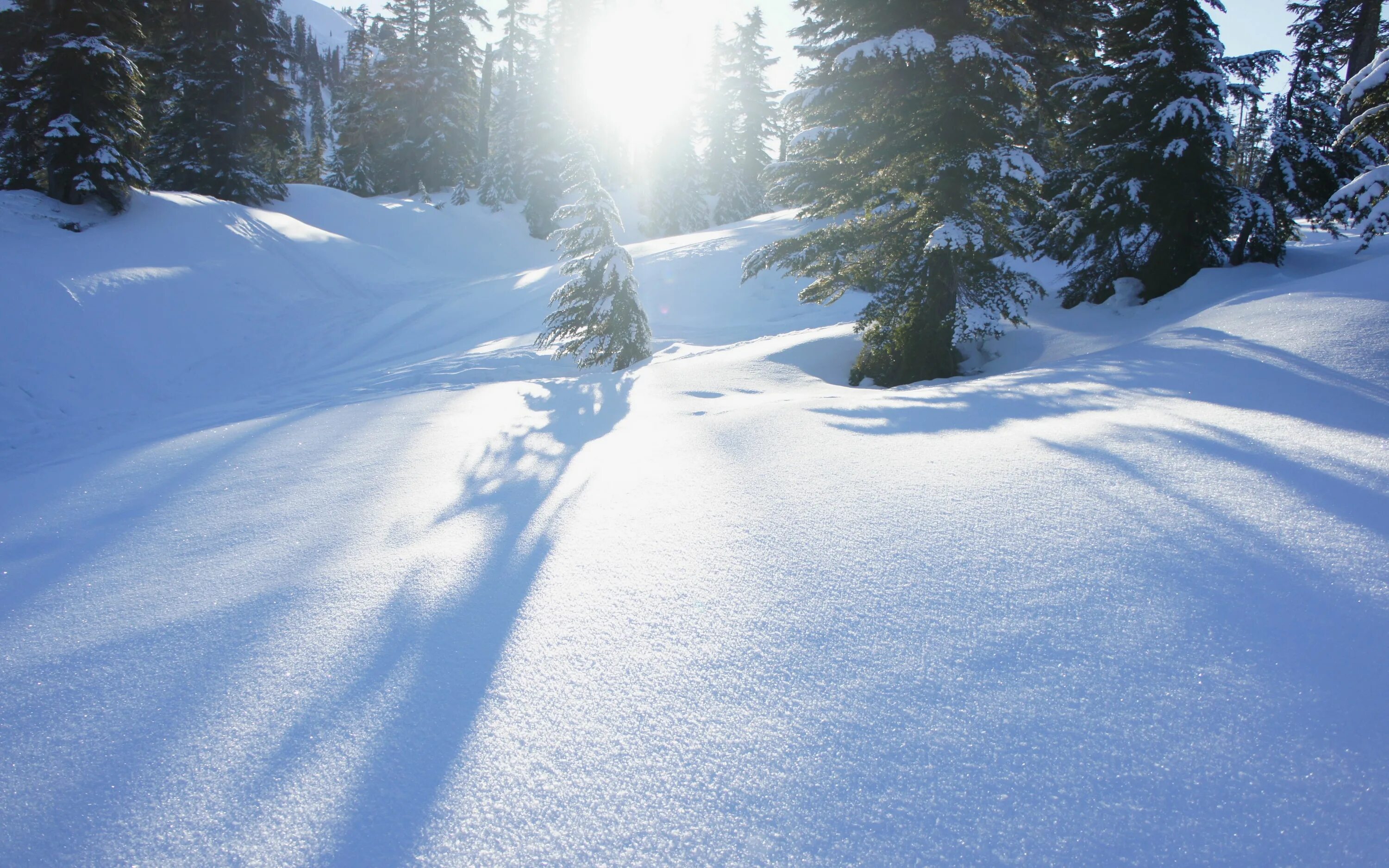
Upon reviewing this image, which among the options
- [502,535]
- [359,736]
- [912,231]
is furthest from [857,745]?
[912,231]

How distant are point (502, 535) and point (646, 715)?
165cm

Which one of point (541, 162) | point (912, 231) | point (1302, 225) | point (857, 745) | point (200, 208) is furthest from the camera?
point (541, 162)

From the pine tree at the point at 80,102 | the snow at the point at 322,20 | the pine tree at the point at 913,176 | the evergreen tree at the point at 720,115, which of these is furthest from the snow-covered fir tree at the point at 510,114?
the snow at the point at 322,20

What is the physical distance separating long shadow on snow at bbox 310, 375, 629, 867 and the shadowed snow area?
0.01m

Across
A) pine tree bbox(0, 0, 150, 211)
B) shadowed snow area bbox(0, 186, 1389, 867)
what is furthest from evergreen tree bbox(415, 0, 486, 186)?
shadowed snow area bbox(0, 186, 1389, 867)

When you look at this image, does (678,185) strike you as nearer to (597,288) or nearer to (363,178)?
(363,178)

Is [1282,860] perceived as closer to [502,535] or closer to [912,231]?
[502,535]

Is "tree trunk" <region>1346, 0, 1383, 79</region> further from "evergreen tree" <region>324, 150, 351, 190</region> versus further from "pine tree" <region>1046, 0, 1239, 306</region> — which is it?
"evergreen tree" <region>324, 150, 351, 190</region>

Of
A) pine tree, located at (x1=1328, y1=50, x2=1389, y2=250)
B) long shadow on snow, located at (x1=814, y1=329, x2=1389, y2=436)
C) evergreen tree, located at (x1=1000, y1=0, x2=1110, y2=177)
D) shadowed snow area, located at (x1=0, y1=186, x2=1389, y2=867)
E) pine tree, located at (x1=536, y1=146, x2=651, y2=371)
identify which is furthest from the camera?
evergreen tree, located at (x1=1000, y1=0, x2=1110, y2=177)

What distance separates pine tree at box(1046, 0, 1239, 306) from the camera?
10.5 m

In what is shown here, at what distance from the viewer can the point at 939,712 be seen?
176 centimetres

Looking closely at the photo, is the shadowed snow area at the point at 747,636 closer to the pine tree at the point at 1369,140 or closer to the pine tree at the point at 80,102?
the pine tree at the point at 1369,140

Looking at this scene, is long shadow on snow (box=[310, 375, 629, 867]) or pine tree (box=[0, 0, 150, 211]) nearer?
long shadow on snow (box=[310, 375, 629, 867])

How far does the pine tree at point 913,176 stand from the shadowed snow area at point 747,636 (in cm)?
375
